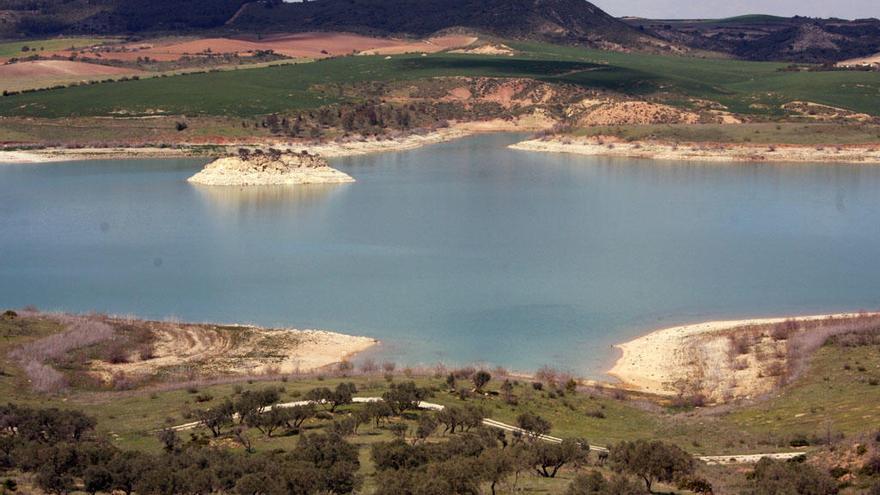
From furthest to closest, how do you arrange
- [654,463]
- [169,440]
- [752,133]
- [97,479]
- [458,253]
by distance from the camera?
[752,133] → [458,253] → [169,440] → [654,463] → [97,479]

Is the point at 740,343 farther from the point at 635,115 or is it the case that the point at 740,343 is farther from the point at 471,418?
the point at 635,115

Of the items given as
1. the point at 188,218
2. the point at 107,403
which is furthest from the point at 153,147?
the point at 107,403

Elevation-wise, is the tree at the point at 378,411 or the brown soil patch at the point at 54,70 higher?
the brown soil patch at the point at 54,70

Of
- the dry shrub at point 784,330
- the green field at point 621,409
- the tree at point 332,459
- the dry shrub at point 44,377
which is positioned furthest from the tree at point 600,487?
the dry shrub at point 784,330

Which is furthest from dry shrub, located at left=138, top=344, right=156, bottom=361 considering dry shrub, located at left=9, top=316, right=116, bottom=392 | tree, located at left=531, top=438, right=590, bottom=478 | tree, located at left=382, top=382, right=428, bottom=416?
tree, located at left=531, top=438, right=590, bottom=478

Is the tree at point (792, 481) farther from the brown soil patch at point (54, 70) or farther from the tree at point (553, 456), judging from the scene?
the brown soil patch at point (54, 70)

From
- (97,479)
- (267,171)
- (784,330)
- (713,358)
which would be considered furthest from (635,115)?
(97,479)
